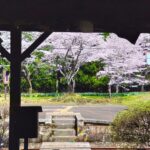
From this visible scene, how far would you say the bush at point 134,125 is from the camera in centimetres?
858

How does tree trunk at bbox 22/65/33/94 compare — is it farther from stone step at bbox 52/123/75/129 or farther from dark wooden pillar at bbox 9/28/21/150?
dark wooden pillar at bbox 9/28/21/150

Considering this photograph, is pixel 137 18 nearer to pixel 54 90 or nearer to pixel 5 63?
pixel 5 63

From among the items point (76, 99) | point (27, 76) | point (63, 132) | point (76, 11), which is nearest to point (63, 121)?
point (63, 132)

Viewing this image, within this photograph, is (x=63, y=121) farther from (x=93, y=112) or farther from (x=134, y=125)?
(x=93, y=112)

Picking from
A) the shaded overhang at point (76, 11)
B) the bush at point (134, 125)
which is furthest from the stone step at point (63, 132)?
the shaded overhang at point (76, 11)

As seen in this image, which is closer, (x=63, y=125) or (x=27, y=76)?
(x=63, y=125)

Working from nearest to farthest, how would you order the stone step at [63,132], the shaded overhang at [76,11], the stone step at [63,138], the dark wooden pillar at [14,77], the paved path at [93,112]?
the shaded overhang at [76,11]
the dark wooden pillar at [14,77]
the stone step at [63,138]
the stone step at [63,132]
the paved path at [93,112]

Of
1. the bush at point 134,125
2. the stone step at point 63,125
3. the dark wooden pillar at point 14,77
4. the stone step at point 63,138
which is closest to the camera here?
the dark wooden pillar at point 14,77

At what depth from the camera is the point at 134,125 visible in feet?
28.4

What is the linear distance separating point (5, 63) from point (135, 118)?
48.7 ft

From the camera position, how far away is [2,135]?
9508mm

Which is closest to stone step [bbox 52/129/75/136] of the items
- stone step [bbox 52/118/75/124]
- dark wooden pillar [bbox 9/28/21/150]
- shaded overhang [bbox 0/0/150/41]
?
stone step [bbox 52/118/75/124]

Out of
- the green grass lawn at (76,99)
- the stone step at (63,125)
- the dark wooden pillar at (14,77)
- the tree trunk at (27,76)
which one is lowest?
the stone step at (63,125)

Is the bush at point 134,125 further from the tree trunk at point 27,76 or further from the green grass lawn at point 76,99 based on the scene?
the tree trunk at point 27,76
